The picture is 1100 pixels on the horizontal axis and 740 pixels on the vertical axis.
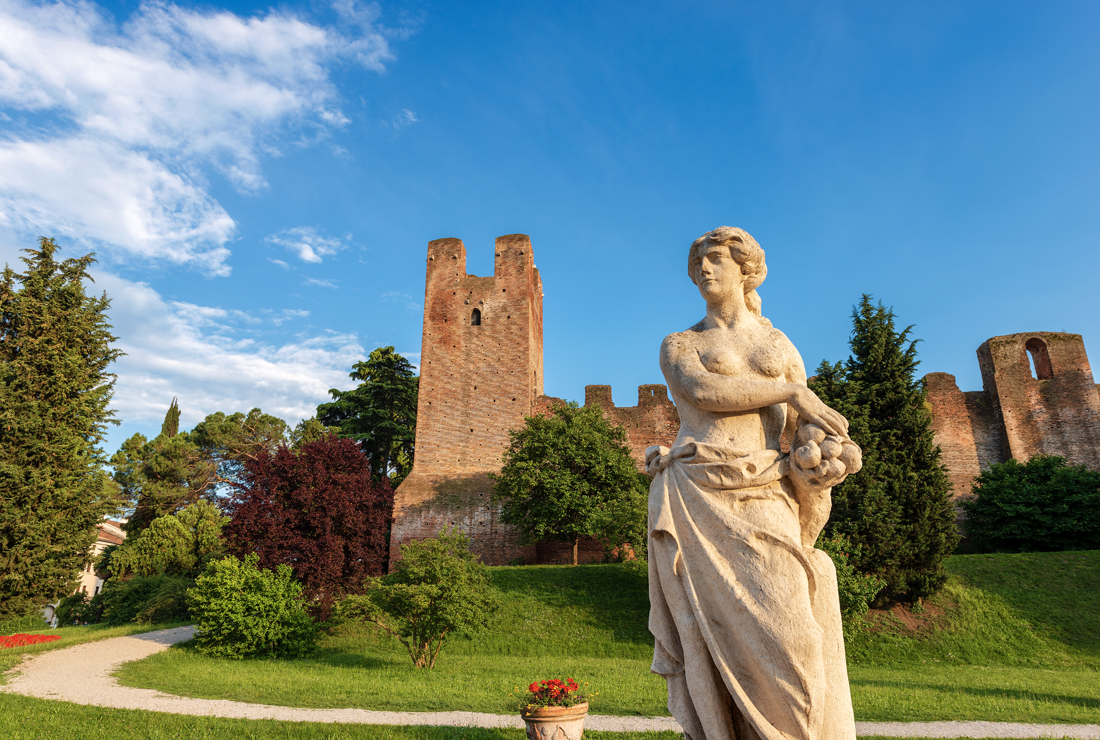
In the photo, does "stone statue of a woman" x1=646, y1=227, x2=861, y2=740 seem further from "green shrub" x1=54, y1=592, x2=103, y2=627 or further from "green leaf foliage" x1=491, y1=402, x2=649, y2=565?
"green shrub" x1=54, y1=592, x2=103, y2=627

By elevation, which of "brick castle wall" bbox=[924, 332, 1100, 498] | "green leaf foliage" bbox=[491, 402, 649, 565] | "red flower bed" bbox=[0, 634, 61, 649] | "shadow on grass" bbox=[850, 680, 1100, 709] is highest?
"brick castle wall" bbox=[924, 332, 1100, 498]

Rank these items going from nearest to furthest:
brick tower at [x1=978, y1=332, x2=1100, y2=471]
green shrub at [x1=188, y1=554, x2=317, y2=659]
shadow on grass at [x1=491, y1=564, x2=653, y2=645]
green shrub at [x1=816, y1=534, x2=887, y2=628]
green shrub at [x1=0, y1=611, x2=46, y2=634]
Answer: green shrub at [x1=816, y1=534, x2=887, y2=628] < green shrub at [x1=188, y1=554, x2=317, y2=659] < shadow on grass at [x1=491, y1=564, x2=653, y2=645] < green shrub at [x1=0, y1=611, x2=46, y2=634] < brick tower at [x1=978, y1=332, x2=1100, y2=471]

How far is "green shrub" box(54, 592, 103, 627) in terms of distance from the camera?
799 inches

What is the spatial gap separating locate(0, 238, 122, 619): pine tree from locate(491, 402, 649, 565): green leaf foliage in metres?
12.1

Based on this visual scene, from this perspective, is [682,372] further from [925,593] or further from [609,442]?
[609,442]

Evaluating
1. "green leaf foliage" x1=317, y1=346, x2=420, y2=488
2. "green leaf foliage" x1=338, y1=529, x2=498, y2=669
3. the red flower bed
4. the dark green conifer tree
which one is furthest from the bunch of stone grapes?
the dark green conifer tree

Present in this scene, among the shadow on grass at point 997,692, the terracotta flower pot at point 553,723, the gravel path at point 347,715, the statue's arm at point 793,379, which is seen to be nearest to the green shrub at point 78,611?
the gravel path at point 347,715

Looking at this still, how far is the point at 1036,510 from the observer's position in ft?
62.2

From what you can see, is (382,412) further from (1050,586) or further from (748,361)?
(748,361)

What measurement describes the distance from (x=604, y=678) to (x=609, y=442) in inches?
504

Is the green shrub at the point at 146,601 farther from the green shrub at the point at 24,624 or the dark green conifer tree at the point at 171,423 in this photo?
the dark green conifer tree at the point at 171,423

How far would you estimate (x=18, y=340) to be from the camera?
61.6ft

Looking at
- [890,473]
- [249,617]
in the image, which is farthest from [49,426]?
[890,473]

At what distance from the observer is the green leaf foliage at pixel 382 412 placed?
30.3m
